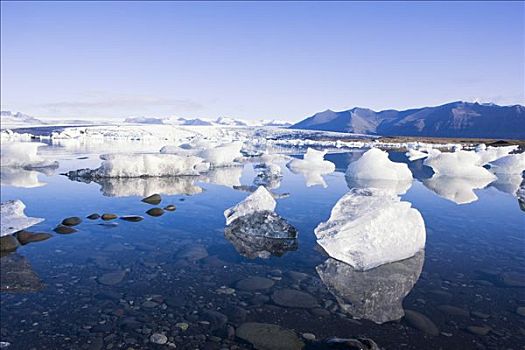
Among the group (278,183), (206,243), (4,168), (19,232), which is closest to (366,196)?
(206,243)

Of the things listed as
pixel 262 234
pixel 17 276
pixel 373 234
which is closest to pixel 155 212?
pixel 262 234

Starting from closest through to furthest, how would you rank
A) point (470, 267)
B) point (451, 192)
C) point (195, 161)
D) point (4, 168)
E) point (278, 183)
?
1. point (470, 267)
2. point (451, 192)
3. point (278, 183)
4. point (195, 161)
5. point (4, 168)

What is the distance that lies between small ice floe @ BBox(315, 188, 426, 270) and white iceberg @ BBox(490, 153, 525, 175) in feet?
53.9

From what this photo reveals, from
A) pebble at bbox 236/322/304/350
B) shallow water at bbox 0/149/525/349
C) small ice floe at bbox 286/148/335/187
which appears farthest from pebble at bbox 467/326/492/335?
small ice floe at bbox 286/148/335/187

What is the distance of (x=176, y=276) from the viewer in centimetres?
468

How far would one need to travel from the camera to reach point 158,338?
130 inches

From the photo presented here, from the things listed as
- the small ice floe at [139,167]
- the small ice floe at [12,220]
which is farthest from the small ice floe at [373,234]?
the small ice floe at [139,167]

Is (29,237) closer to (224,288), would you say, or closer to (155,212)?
(155,212)

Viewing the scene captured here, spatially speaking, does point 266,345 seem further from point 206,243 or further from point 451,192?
point 451,192

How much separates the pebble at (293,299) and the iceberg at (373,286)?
11.4 inches

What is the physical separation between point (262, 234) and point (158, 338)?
3093 millimetres

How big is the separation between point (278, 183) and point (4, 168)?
11.2 metres

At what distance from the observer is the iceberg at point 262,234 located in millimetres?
5855

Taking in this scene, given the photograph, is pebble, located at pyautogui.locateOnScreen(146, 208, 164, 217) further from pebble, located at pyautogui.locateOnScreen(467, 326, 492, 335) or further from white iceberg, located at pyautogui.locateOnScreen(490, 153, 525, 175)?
white iceberg, located at pyautogui.locateOnScreen(490, 153, 525, 175)
